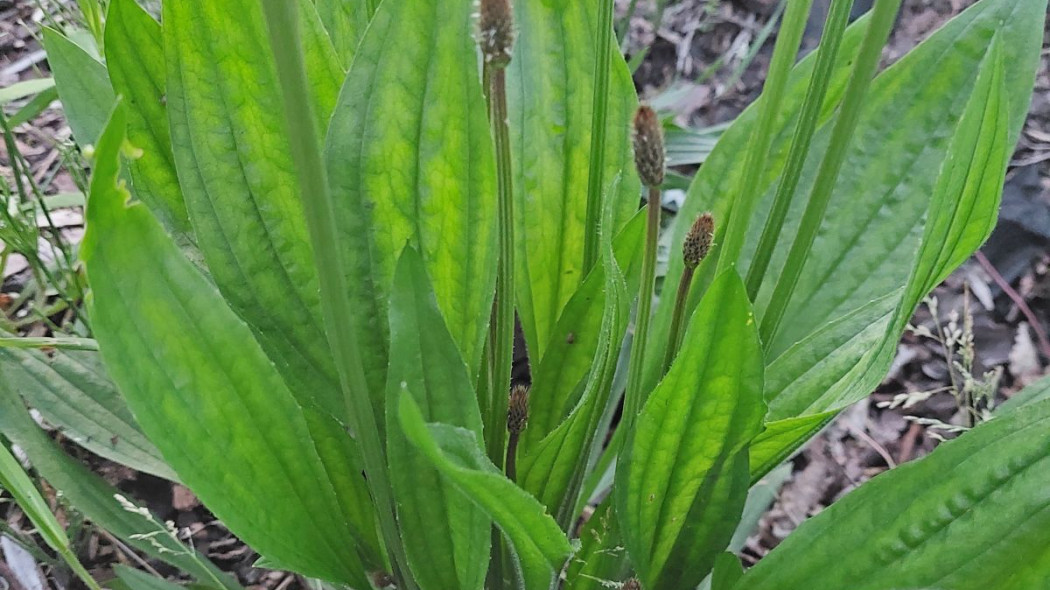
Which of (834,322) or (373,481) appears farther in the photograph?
(834,322)

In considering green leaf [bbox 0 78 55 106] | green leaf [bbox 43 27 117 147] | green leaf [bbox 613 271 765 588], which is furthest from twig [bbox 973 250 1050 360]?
green leaf [bbox 0 78 55 106]

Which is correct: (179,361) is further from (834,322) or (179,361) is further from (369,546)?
(834,322)

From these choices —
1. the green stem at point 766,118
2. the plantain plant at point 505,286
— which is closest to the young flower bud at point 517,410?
the plantain plant at point 505,286

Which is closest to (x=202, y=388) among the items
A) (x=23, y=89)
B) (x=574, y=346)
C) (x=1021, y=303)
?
(x=574, y=346)

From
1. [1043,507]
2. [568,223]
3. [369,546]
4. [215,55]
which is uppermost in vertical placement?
[215,55]

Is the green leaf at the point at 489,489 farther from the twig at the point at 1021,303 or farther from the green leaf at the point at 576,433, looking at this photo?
the twig at the point at 1021,303

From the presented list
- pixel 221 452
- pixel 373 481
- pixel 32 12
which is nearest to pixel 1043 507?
pixel 373 481
